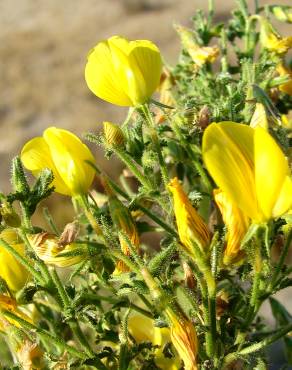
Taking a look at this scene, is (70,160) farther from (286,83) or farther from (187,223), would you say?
(286,83)

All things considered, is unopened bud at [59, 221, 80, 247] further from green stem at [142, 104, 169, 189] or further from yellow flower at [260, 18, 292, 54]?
yellow flower at [260, 18, 292, 54]

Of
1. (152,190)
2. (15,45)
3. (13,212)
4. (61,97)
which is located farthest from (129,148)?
(15,45)

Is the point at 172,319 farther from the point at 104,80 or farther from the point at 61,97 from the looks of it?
the point at 61,97

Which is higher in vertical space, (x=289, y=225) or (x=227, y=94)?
(x=227, y=94)

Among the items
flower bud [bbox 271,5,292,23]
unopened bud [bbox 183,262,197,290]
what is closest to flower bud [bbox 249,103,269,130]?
unopened bud [bbox 183,262,197,290]

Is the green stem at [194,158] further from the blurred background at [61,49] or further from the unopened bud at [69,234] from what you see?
the blurred background at [61,49]

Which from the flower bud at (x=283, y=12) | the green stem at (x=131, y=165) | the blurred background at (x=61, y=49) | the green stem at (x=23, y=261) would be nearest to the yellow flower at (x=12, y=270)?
the green stem at (x=23, y=261)
